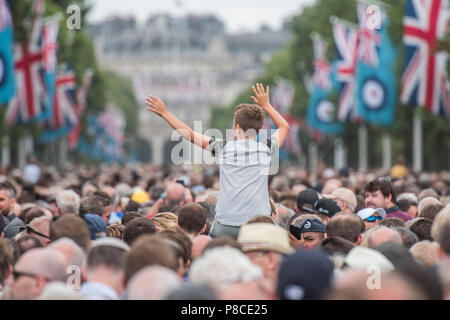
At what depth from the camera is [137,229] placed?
8.08 m

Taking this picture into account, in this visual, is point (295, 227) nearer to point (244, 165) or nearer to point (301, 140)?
point (244, 165)

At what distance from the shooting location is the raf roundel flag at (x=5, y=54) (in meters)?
28.0

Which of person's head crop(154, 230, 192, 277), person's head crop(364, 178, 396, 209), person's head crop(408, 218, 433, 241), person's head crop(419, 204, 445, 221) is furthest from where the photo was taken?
person's head crop(364, 178, 396, 209)

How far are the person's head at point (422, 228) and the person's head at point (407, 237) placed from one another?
507 millimetres

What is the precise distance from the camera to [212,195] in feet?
38.5

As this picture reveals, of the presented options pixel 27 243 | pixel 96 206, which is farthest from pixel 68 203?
pixel 27 243

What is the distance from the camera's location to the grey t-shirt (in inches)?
306

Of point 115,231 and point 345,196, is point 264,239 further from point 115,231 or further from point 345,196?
point 345,196

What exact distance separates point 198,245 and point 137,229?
2.66ft

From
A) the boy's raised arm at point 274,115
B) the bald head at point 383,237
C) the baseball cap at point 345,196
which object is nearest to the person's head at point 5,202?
the baseball cap at point 345,196

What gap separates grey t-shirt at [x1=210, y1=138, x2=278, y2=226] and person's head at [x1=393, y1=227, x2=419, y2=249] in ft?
3.66

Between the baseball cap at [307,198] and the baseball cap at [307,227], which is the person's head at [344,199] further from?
the baseball cap at [307,227]

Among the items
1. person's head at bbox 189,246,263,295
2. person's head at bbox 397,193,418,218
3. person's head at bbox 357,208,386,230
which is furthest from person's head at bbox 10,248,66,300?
person's head at bbox 397,193,418,218

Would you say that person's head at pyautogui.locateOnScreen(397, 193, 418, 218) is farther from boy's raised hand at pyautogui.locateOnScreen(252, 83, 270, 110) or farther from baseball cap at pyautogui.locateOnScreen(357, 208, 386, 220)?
boy's raised hand at pyautogui.locateOnScreen(252, 83, 270, 110)
